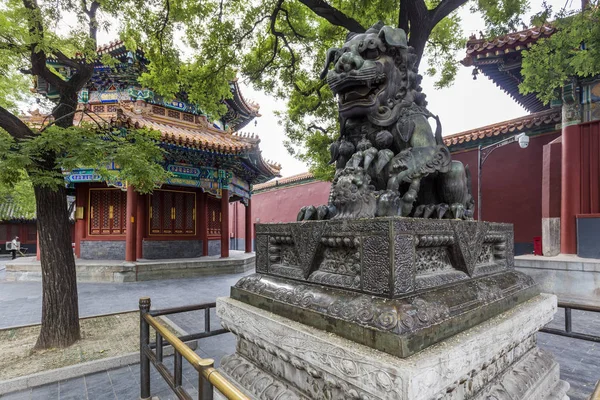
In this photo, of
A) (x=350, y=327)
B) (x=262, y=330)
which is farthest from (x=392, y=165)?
(x=262, y=330)

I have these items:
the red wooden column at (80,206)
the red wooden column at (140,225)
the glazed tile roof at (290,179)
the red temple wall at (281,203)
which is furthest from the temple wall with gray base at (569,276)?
the red wooden column at (80,206)

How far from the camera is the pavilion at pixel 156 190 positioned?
34.3ft

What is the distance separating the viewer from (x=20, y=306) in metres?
6.65

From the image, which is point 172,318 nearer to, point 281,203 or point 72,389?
point 72,389

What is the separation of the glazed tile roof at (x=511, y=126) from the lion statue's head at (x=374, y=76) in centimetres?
823

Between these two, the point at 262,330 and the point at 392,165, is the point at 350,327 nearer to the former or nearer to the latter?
the point at 262,330

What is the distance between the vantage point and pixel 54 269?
4.18 metres

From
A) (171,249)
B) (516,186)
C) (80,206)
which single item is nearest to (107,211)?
(80,206)

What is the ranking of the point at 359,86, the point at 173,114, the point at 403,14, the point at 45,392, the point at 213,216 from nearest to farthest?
the point at 359,86, the point at 45,392, the point at 403,14, the point at 173,114, the point at 213,216

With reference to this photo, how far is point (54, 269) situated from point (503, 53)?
909cm

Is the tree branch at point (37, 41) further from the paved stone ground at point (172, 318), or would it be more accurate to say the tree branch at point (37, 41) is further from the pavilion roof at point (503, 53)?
the pavilion roof at point (503, 53)

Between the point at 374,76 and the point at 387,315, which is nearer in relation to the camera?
the point at 387,315

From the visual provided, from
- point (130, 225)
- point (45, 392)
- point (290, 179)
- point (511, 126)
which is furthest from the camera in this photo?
point (290, 179)

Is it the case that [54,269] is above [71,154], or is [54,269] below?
below
